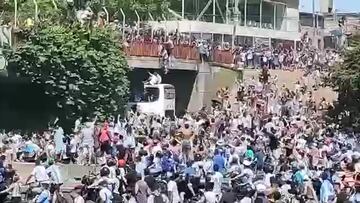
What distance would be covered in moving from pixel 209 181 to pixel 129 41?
21776 millimetres

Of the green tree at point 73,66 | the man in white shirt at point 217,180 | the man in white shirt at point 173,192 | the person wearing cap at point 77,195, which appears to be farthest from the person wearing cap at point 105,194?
the green tree at point 73,66

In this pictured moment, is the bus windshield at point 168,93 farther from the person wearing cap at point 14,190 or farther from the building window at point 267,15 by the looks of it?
the building window at point 267,15

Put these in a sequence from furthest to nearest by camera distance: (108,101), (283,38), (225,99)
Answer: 1. (283,38)
2. (225,99)
3. (108,101)

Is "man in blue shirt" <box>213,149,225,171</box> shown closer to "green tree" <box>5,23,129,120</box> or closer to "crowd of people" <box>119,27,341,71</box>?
"green tree" <box>5,23,129,120</box>

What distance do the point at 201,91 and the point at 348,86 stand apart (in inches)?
636

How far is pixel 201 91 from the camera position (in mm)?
48031

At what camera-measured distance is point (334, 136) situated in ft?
101

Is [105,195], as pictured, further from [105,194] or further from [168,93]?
[168,93]

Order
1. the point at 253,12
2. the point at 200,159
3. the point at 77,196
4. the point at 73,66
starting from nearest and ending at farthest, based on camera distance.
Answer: the point at 77,196 < the point at 200,159 < the point at 73,66 < the point at 253,12

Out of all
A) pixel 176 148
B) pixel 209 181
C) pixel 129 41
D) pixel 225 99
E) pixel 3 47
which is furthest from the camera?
pixel 225 99

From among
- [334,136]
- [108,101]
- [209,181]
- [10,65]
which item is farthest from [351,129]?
[209,181]

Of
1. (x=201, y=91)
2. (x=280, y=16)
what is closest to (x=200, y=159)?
(x=201, y=91)

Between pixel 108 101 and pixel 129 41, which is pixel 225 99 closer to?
pixel 129 41

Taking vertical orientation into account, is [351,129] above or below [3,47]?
below
